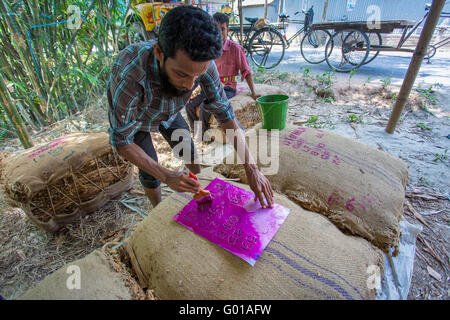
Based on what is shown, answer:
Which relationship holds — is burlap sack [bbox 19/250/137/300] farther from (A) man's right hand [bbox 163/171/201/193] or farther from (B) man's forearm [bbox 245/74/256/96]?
(B) man's forearm [bbox 245/74/256/96]

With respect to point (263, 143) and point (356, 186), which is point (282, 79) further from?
point (356, 186)

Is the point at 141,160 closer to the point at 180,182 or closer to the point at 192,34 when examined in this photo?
the point at 180,182

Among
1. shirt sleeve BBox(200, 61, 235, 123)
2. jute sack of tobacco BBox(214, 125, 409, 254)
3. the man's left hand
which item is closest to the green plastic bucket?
jute sack of tobacco BBox(214, 125, 409, 254)

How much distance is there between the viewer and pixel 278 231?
3.49 feet

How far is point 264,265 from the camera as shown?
0.93 meters

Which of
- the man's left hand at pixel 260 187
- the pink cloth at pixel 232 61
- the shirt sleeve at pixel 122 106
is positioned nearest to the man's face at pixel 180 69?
the shirt sleeve at pixel 122 106

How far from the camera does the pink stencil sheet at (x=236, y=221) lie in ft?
3.26

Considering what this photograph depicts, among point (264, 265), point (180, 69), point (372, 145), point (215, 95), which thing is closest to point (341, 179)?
point (264, 265)

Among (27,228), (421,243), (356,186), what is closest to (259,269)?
(356,186)

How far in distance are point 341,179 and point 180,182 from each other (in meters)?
1.01

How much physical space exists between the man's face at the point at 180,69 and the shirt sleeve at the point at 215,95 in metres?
0.23

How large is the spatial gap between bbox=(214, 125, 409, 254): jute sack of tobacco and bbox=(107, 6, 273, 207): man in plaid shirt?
341 millimetres

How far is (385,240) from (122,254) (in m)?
1.41

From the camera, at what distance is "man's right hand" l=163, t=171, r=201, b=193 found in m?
1.08
